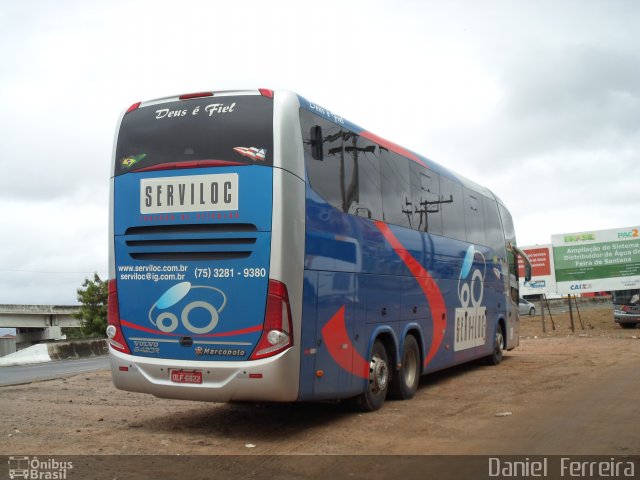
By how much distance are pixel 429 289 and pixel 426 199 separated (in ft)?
5.08

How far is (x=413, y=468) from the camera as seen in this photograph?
6465 mm

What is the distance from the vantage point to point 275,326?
25.0 feet

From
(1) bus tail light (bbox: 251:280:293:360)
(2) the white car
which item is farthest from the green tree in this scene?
(1) bus tail light (bbox: 251:280:293:360)

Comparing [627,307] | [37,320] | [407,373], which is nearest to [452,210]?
[407,373]

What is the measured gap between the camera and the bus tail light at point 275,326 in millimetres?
7613

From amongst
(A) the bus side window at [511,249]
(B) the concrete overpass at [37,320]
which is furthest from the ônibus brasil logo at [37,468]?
(B) the concrete overpass at [37,320]

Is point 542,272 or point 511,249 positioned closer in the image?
point 511,249

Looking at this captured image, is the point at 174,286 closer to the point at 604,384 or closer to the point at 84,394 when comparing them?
the point at 84,394

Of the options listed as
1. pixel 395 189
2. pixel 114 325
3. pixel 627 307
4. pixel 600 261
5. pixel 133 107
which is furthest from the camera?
pixel 627 307

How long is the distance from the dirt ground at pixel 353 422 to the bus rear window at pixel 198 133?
3.21 m

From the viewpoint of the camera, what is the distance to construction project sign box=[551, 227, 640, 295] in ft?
97.4

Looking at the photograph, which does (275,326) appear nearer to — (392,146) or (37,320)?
(392,146)

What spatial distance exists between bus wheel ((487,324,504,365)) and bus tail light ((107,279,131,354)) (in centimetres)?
1018

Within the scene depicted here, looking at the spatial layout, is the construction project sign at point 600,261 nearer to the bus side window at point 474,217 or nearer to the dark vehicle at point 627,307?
the dark vehicle at point 627,307
